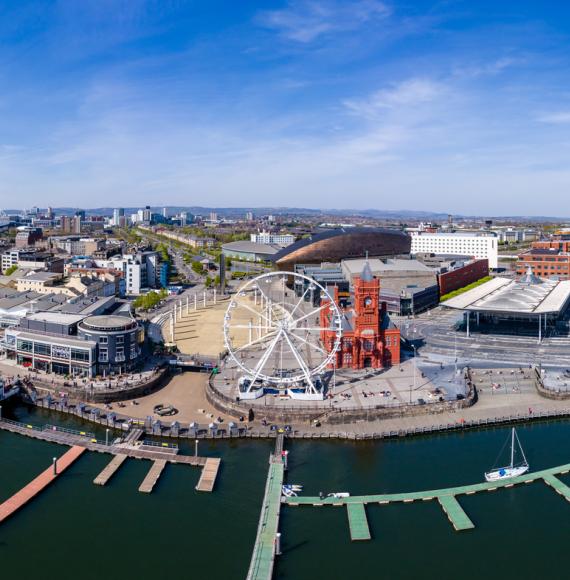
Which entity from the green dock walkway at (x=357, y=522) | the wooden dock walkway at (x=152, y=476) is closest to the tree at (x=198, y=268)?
the wooden dock walkway at (x=152, y=476)

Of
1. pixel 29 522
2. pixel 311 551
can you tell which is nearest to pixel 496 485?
pixel 311 551

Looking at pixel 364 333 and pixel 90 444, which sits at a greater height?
pixel 364 333

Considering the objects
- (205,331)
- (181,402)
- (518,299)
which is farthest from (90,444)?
(518,299)

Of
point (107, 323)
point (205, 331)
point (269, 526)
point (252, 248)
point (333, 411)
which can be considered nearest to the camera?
point (269, 526)

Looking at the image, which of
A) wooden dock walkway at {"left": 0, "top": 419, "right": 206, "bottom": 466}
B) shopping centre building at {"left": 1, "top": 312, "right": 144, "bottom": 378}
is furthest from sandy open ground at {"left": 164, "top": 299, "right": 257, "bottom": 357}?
wooden dock walkway at {"left": 0, "top": 419, "right": 206, "bottom": 466}

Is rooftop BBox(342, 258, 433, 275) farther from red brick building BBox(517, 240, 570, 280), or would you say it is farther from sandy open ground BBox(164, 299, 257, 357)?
red brick building BBox(517, 240, 570, 280)

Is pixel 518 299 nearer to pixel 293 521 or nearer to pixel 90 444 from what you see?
pixel 293 521
